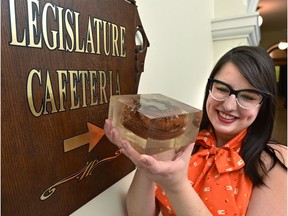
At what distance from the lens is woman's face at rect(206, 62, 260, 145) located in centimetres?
54

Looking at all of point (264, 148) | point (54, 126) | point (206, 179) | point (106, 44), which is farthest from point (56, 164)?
point (264, 148)

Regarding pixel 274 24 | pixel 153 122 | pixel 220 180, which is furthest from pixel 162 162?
pixel 274 24

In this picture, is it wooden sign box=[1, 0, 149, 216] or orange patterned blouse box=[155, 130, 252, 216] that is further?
orange patterned blouse box=[155, 130, 252, 216]

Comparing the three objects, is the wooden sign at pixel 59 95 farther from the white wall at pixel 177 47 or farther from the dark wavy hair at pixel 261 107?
the dark wavy hair at pixel 261 107

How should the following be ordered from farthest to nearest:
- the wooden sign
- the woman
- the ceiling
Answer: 1. the ceiling
2. the woman
3. the wooden sign

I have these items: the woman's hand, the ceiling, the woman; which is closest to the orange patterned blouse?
the woman

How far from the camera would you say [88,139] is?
0.39m

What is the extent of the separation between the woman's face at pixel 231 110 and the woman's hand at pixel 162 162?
197mm

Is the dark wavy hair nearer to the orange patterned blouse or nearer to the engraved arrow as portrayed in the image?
the orange patterned blouse

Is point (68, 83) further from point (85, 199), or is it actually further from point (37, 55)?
point (85, 199)

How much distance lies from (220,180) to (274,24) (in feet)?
13.7

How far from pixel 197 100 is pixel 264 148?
1.26ft

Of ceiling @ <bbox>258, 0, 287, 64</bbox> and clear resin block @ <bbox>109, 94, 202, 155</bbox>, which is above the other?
ceiling @ <bbox>258, 0, 287, 64</bbox>

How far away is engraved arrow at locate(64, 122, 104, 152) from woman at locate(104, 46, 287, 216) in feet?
0.43
